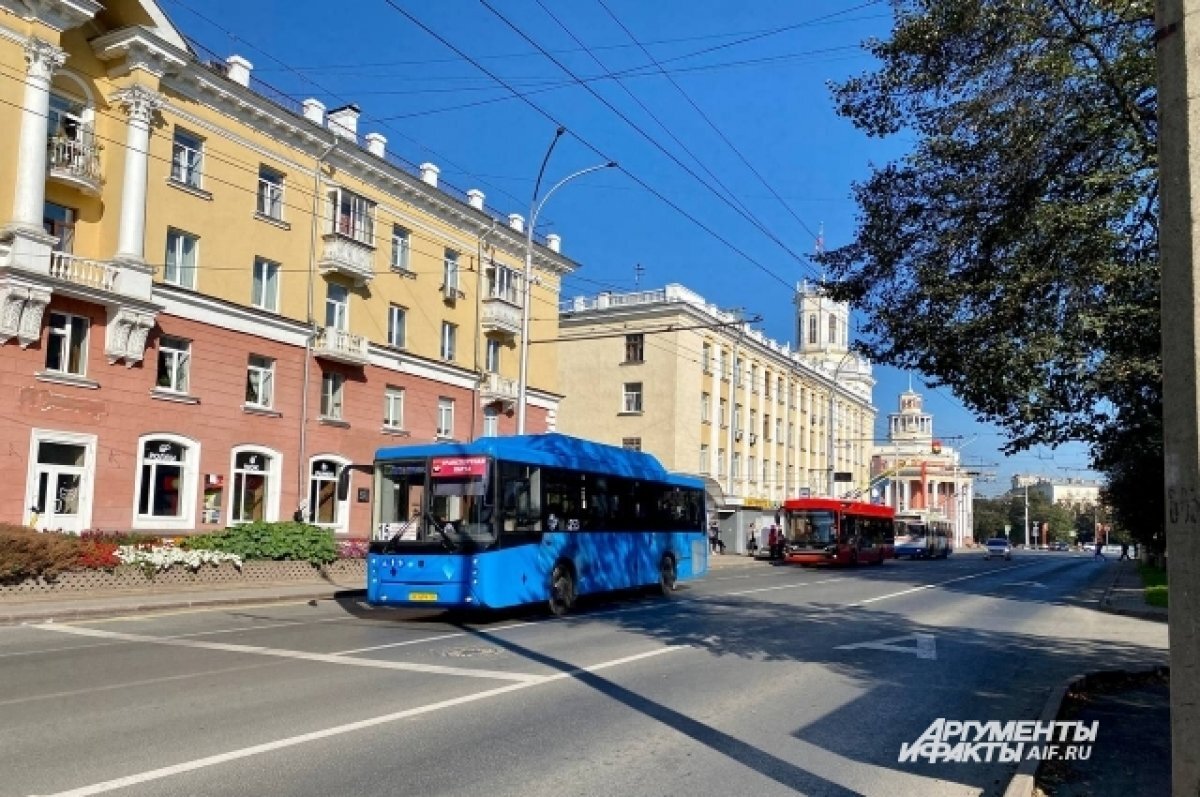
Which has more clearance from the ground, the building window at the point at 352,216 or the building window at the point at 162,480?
the building window at the point at 352,216

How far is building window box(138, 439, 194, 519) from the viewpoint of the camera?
979 inches

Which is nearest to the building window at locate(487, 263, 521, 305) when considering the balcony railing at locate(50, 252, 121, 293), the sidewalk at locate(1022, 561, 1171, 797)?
the balcony railing at locate(50, 252, 121, 293)

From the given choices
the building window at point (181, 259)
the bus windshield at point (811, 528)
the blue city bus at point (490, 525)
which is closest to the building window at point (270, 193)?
the building window at point (181, 259)

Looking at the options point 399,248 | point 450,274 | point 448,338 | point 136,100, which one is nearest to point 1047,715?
point 136,100

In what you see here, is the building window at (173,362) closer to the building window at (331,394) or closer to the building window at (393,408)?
the building window at (331,394)

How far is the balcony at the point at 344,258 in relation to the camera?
30641mm

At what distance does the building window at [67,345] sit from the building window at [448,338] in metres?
14.9

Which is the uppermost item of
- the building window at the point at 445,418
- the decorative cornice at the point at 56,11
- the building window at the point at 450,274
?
the decorative cornice at the point at 56,11

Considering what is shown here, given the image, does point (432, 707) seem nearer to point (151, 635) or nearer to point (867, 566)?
point (151, 635)

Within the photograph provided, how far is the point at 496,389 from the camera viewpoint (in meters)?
38.8

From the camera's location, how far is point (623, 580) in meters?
20.0

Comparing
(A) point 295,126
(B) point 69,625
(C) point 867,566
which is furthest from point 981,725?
(C) point 867,566

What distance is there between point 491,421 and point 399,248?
8.81m

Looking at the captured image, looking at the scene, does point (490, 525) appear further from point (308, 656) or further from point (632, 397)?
point (632, 397)
